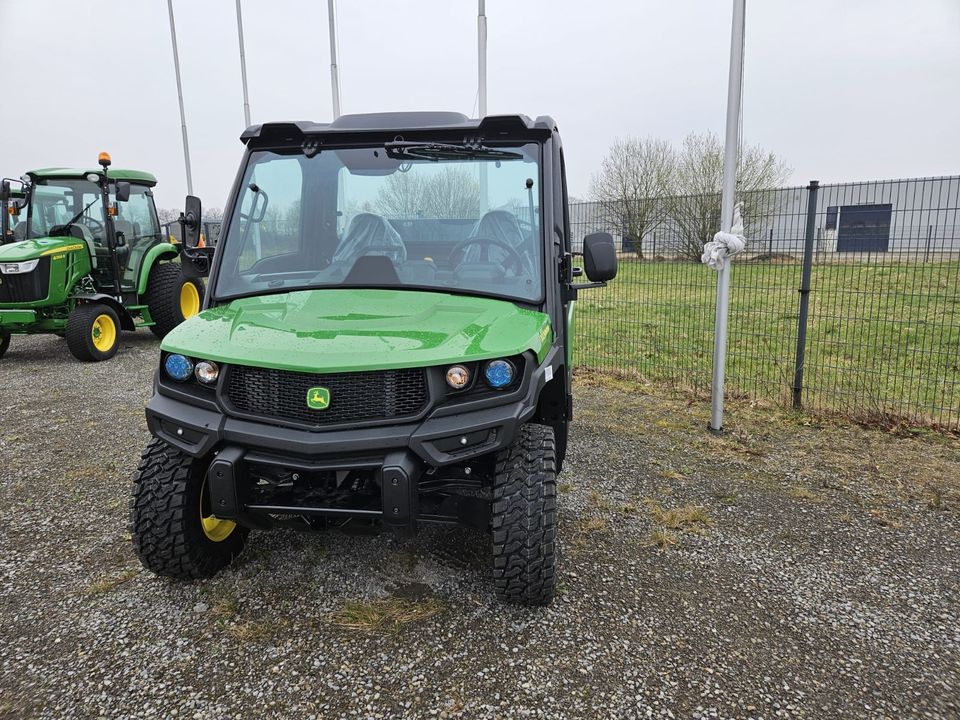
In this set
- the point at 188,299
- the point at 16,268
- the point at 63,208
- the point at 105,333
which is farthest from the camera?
the point at 188,299

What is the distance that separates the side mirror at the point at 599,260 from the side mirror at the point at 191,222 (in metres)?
2.29

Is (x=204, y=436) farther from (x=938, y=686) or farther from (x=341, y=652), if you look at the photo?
(x=938, y=686)

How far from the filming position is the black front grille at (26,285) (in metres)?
7.97

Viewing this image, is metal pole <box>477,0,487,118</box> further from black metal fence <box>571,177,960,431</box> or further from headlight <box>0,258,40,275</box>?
headlight <box>0,258,40,275</box>

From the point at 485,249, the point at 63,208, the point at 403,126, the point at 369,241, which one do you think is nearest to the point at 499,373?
the point at 485,249

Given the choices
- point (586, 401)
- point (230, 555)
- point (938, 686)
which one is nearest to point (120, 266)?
point (586, 401)

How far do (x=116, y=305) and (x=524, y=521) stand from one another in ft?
26.7

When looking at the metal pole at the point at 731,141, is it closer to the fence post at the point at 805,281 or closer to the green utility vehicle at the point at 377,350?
the fence post at the point at 805,281

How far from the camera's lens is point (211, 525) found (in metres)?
2.97

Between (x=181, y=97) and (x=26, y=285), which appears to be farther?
(x=181, y=97)

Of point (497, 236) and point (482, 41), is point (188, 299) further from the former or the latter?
point (497, 236)

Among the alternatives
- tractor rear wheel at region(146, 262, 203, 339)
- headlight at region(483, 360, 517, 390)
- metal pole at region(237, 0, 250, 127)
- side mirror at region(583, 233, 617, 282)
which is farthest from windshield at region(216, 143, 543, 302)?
metal pole at region(237, 0, 250, 127)

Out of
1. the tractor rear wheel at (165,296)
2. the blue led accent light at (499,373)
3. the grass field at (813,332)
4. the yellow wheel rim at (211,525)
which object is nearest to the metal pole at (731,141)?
the grass field at (813,332)

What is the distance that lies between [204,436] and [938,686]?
287 centimetres
